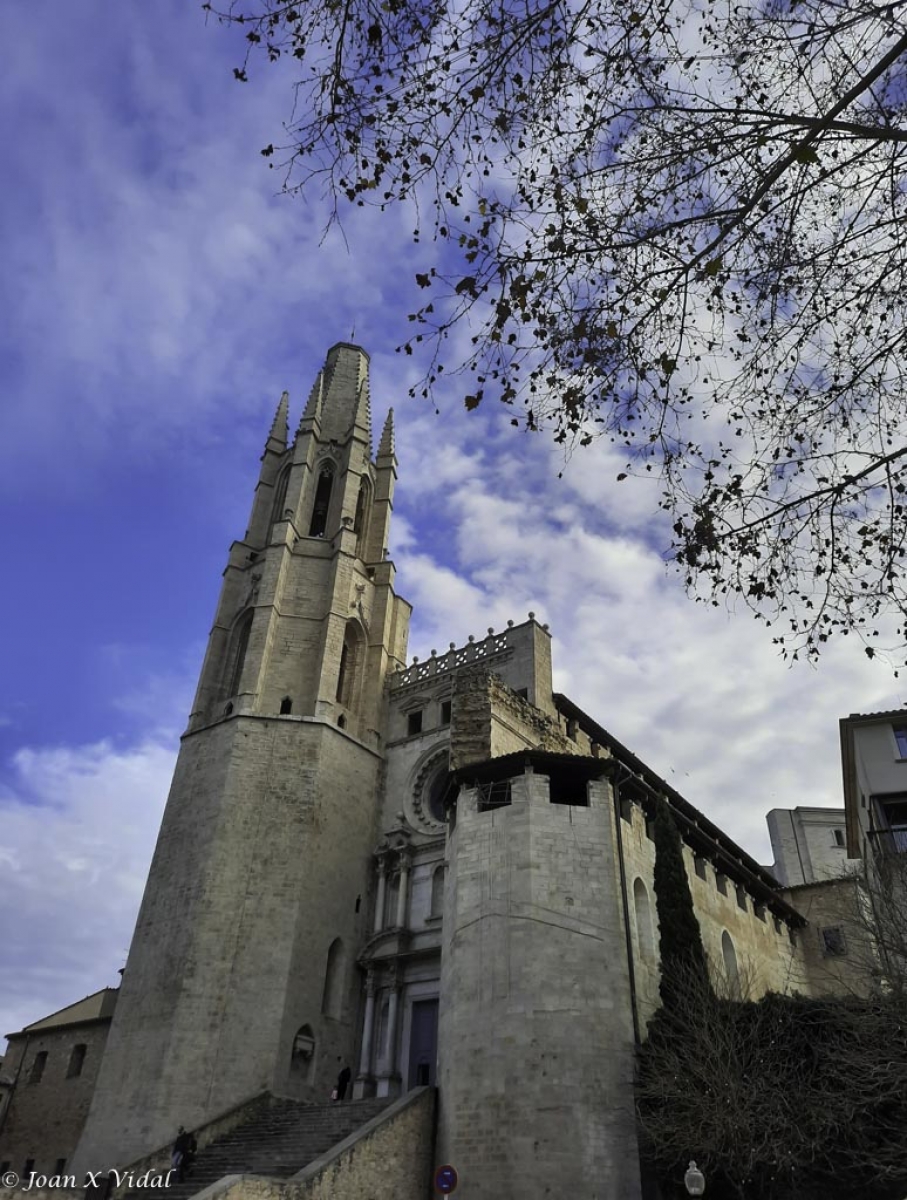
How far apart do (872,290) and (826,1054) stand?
13.7 meters

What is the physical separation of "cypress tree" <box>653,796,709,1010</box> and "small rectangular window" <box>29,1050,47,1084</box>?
73.7ft

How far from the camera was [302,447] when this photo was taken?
121 feet

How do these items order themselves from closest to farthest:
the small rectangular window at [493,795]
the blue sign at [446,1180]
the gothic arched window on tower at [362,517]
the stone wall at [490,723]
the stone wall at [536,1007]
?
the blue sign at [446,1180] < the stone wall at [536,1007] < the small rectangular window at [493,795] < the stone wall at [490,723] < the gothic arched window on tower at [362,517]

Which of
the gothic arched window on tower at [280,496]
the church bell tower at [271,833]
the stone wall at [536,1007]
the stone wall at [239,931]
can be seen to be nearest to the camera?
the stone wall at [536,1007]

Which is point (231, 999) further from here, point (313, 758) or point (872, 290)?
point (872, 290)

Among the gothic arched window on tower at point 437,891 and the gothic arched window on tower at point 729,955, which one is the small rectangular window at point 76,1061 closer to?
the gothic arched window on tower at point 437,891

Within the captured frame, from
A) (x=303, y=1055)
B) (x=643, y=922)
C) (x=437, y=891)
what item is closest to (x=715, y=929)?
(x=643, y=922)

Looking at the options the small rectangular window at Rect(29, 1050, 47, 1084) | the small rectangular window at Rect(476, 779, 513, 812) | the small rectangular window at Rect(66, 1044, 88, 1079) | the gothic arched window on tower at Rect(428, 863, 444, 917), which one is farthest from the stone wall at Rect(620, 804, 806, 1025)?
the small rectangular window at Rect(29, 1050, 47, 1084)

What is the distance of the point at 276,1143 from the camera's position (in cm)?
1909

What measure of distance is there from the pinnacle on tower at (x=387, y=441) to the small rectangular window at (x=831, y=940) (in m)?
25.5

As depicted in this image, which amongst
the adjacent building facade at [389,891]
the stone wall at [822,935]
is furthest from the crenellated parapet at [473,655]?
the stone wall at [822,935]

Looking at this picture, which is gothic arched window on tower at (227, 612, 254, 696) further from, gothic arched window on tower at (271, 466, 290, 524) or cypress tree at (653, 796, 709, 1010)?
cypress tree at (653, 796, 709, 1010)

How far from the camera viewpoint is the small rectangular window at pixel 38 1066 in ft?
98.0

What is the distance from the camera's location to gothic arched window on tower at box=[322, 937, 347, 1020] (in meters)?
25.3
